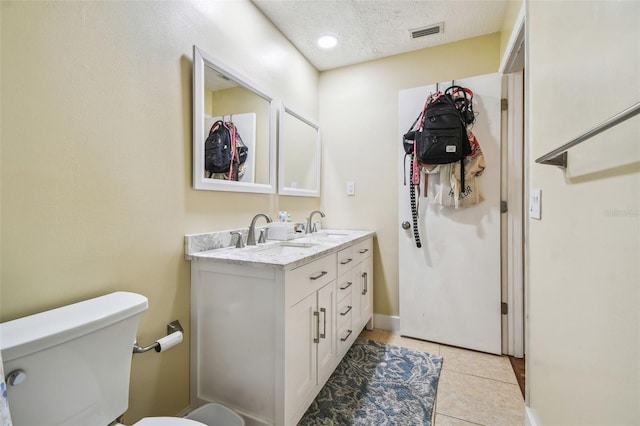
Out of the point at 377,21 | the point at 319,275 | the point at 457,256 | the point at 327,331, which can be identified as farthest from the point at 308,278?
the point at 377,21

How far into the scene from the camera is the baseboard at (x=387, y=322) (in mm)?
2504

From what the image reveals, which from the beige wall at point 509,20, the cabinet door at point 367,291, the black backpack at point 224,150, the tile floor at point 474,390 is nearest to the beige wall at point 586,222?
the tile floor at point 474,390

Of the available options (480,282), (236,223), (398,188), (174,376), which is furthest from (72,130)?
(480,282)

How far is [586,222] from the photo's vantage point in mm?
837

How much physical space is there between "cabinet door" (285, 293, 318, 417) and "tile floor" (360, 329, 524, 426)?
0.69 m

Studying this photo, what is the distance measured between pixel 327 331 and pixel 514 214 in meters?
1.61

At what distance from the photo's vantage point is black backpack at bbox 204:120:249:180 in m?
1.57

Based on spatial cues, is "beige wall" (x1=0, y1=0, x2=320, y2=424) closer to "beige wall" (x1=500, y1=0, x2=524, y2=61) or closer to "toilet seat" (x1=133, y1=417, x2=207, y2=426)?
"toilet seat" (x1=133, y1=417, x2=207, y2=426)

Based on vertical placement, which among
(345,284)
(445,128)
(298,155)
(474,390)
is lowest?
(474,390)

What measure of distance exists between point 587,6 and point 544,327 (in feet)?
3.72

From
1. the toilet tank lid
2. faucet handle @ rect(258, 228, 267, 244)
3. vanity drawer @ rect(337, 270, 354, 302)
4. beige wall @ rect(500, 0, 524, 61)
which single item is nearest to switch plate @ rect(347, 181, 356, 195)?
vanity drawer @ rect(337, 270, 354, 302)

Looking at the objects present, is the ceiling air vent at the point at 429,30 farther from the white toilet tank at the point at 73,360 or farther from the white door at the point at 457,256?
the white toilet tank at the point at 73,360

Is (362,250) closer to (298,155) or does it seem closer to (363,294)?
(363,294)

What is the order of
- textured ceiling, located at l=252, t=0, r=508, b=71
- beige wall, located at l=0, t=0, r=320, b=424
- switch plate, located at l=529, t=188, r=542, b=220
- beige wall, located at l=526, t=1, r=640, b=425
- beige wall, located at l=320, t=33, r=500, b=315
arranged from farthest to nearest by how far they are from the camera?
beige wall, located at l=320, t=33, r=500, b=315
textured ceiling, located at l=252, t=0, r=508, b=71
switch plate, located at l=529, t=188, r=542, b=220
beige wall, located at l=0, t=0, r=320, b=424
beige wall, located at l=526, t=1, r=640, b=425
